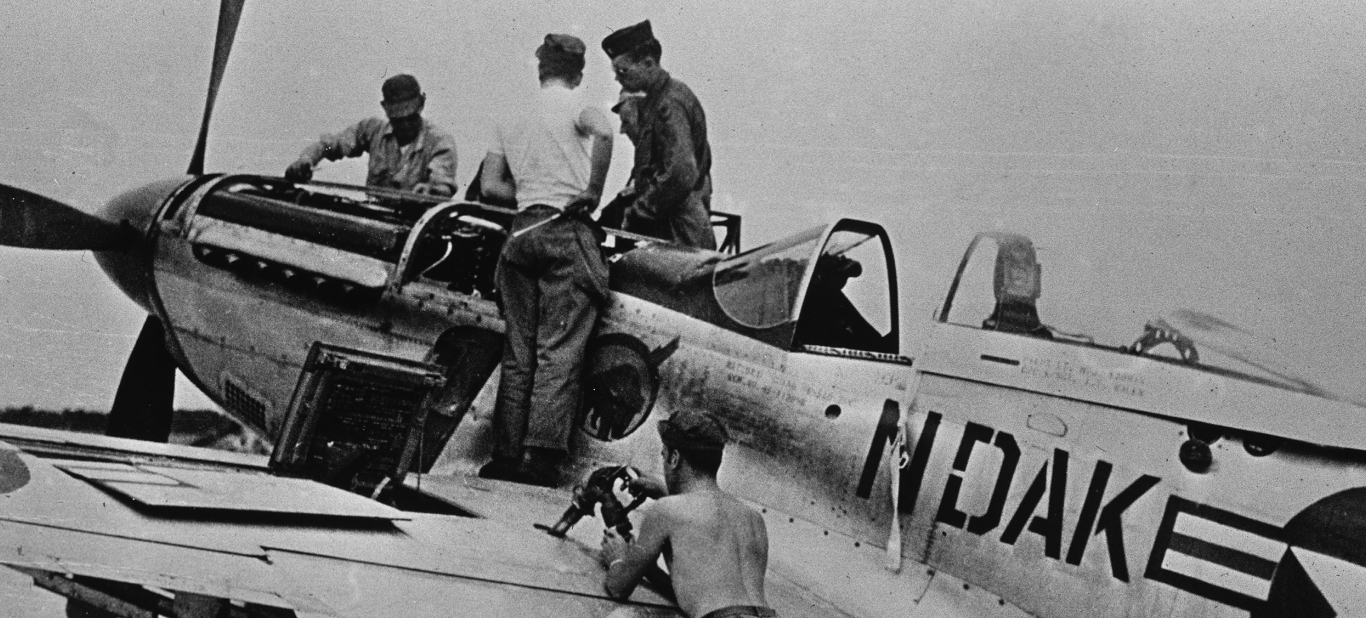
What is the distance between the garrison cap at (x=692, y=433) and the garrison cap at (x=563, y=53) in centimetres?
194

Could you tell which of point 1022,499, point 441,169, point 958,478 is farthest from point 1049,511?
point 441,169

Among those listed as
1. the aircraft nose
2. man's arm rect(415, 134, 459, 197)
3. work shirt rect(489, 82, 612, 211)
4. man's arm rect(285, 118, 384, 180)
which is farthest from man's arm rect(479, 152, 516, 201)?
the aircraft nose

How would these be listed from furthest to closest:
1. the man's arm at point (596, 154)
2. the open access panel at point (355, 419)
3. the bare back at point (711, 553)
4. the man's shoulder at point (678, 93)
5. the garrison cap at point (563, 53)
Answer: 1. the man's shoulder at point (678, 93)
2. the garrison cap at point (563, 53)
3. the man's arm at point (596, 154)
4. the open access panel at point (355, 419)
5. the bare back at point (711, 553)

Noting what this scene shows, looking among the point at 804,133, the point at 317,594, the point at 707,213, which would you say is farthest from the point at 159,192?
the point at 317,594

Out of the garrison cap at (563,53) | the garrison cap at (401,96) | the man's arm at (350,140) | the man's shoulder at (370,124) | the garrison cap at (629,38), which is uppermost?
the garrison cap at (629,38)

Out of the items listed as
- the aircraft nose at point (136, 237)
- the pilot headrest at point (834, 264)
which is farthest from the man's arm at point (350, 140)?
the pilot headrest at point (834, 264)

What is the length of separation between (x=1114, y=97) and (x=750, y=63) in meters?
1.65

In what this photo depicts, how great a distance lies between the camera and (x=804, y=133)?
6.46 metres

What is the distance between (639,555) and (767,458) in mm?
943

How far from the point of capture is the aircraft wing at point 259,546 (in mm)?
3322

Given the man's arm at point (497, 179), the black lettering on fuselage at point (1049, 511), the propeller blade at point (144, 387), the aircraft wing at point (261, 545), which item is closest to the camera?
the aircraft wing at point (261, 545)

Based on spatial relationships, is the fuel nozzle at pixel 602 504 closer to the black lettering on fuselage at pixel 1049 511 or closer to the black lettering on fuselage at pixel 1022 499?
the black lettering on fuselage at pixel 1022 499

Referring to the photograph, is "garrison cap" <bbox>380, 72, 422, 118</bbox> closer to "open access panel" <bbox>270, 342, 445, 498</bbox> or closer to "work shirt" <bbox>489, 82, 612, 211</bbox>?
"work shirt" <bbox>489, 82, 612, 211</bbox>

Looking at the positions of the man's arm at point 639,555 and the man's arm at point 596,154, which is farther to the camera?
the man's arm at point 596,154
